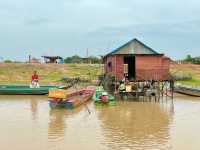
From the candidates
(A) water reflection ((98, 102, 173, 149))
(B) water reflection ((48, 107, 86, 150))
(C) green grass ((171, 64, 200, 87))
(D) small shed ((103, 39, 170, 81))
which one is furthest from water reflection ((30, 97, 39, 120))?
(C) green grass ((171, 64, 200, 87))

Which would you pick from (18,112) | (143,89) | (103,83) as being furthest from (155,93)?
(18,112)

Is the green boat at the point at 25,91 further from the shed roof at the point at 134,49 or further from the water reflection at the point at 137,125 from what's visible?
the water reflection at the point at 137,125

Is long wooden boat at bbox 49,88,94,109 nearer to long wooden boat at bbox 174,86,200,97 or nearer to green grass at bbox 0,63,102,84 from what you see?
long wooden boat at bbox 174,86,200,97

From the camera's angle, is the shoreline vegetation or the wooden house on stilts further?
the shoreline vegetation

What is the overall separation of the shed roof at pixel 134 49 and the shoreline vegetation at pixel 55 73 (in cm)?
1610

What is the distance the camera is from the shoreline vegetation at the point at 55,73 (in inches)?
2092

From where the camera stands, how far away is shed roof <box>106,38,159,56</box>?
114 ft

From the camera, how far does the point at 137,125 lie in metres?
21.3

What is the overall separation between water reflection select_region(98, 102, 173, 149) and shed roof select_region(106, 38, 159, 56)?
477 centimetres

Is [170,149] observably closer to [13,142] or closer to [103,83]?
[13,142]

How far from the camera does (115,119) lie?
2347cm

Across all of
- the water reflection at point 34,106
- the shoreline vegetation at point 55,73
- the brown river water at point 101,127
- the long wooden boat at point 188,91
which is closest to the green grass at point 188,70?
the shoreline vegetation at point 55,73

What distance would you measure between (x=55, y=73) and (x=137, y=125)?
37.4 metres

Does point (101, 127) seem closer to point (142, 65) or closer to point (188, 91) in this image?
point (142, 65)
